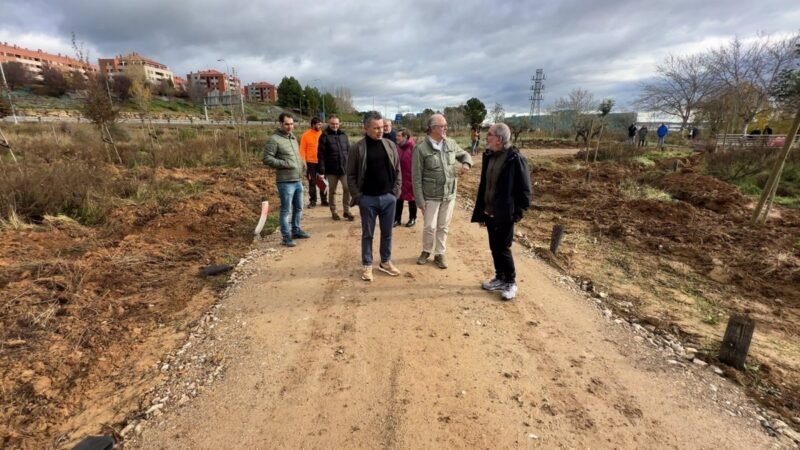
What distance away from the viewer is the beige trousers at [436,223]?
15.3ft

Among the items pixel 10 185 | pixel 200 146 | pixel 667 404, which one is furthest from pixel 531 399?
pixel 200 146

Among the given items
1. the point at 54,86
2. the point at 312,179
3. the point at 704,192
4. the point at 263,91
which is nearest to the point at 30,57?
the point at 54,86

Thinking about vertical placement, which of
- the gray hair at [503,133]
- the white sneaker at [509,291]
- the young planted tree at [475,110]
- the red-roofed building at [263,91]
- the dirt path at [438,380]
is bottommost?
the dirt path at [438,380]

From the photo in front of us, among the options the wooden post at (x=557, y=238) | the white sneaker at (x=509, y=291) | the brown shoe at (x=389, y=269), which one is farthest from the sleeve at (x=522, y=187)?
the wooden post at (x=557, y=238)

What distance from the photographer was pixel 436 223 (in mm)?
4926

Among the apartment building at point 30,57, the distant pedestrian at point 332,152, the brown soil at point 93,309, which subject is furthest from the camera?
the apartment building at point 30,57

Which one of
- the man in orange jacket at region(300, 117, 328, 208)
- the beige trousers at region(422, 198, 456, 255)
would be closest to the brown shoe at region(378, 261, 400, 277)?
the beige trousers at region(422, 198, 456, 255)

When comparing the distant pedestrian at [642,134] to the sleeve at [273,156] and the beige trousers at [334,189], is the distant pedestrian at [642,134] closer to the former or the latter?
the beige trousers at [334,189]

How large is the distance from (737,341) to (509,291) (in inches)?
75.7

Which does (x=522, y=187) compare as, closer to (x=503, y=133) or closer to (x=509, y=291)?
(x=503, y=133)

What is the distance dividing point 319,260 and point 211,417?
282 cm

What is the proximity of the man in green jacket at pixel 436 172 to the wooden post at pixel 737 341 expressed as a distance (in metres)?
2.92

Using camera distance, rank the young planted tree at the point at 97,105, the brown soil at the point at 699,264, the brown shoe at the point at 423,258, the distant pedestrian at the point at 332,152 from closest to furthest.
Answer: the brown soil at the point at 699,264
the brown shoe at the point at 423,258
the distant pedestrian at the point at 332,152
the young planted tree at the point at 97,105

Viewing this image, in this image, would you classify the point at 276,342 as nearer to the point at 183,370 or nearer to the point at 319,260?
the point at 183,370
